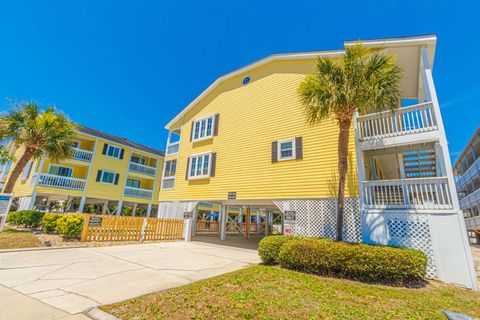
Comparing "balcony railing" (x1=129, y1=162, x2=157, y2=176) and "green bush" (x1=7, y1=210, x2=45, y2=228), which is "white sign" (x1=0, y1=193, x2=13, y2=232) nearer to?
"green bush" (x1=7, y1=210, x2=45, y2=228)

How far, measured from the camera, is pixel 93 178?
2595 centimetres

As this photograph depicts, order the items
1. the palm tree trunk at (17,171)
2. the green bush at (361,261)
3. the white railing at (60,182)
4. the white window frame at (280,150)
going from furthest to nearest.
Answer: the white railing at (60,182) < the palm tree trunk at (17,171) < the white window frame at (280,150) < the green bush at (361,261)

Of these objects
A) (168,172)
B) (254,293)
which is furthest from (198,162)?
(254,293)

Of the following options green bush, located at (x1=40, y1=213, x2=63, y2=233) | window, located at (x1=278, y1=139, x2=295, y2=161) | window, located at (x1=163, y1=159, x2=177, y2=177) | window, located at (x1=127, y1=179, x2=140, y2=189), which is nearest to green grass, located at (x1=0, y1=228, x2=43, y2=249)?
green bush, located at (x1=40, y1=213, x2=63, y2=233)

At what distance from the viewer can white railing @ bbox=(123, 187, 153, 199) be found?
28744 millimetres

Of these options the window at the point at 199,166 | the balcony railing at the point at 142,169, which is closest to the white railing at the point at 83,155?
the balcony railing at the point at 142,169

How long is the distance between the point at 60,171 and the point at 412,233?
104ft

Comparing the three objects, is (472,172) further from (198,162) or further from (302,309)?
(302,309)

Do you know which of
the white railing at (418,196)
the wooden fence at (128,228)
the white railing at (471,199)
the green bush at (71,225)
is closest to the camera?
the white railing at (418,196)

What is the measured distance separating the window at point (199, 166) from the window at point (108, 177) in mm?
15855

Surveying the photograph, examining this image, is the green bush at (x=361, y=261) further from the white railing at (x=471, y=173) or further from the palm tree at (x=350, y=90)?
the white railing at (x=471, y=173)

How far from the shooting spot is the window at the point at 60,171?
80.3 feet

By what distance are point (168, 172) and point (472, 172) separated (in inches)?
1533

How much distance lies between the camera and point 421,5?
12117mm
